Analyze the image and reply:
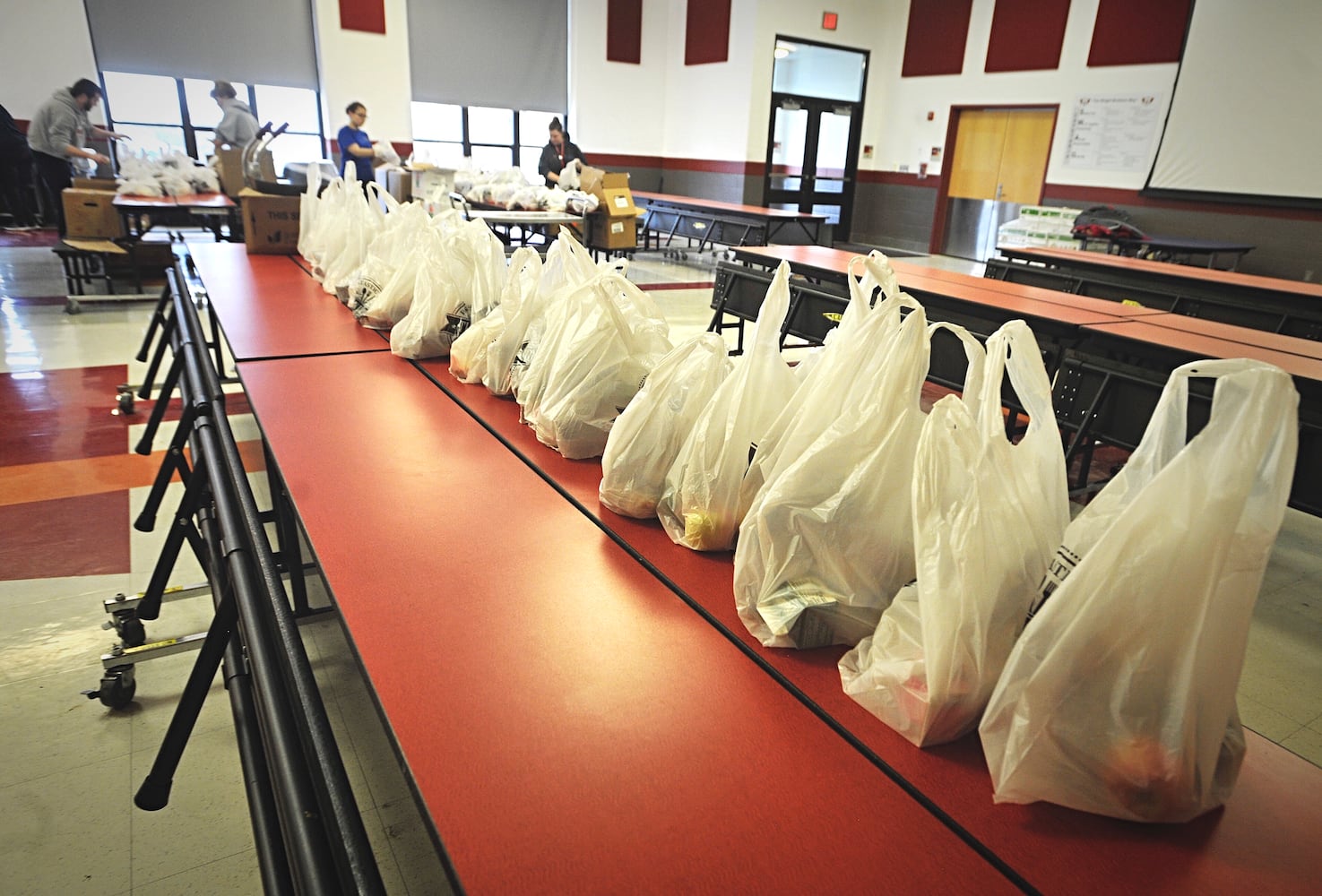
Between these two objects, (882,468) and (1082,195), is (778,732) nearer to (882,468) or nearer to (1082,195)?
(882,468)

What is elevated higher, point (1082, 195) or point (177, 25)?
point (177, 25)

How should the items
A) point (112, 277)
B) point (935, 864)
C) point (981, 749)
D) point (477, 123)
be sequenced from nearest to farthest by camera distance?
1. point (935, 864)
2. point (981, 749)
3. point (112, 277)
4. point (477, 123)

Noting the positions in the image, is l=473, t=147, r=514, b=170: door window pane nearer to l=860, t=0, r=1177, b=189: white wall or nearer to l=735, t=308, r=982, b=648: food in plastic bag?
l=860, t=0, r=1177, b=189: white wall

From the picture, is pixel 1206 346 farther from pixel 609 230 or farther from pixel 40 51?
pixel 40 51

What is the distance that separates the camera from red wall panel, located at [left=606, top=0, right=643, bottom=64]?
11930 millimetres

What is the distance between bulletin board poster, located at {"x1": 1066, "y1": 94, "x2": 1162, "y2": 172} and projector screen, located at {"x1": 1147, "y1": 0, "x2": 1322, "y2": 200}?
0.87 feet

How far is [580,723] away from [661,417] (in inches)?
22.1

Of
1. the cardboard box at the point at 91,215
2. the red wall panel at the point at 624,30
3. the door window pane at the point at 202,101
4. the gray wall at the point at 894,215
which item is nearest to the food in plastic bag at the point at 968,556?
the cardboard box at the point at 91,215

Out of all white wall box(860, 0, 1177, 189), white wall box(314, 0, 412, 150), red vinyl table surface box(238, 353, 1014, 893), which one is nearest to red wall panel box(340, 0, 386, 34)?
white wall box(314, 0, 412, 150)

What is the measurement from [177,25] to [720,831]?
1187 centimetres

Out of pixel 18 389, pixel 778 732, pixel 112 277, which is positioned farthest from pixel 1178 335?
pixel 112 277

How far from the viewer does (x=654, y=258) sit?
10273 mm

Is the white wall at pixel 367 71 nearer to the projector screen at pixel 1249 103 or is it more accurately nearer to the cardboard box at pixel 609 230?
the cardboard box at pixel 609 230

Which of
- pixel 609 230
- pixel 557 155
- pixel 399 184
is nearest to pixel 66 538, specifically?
pixel 399 184
